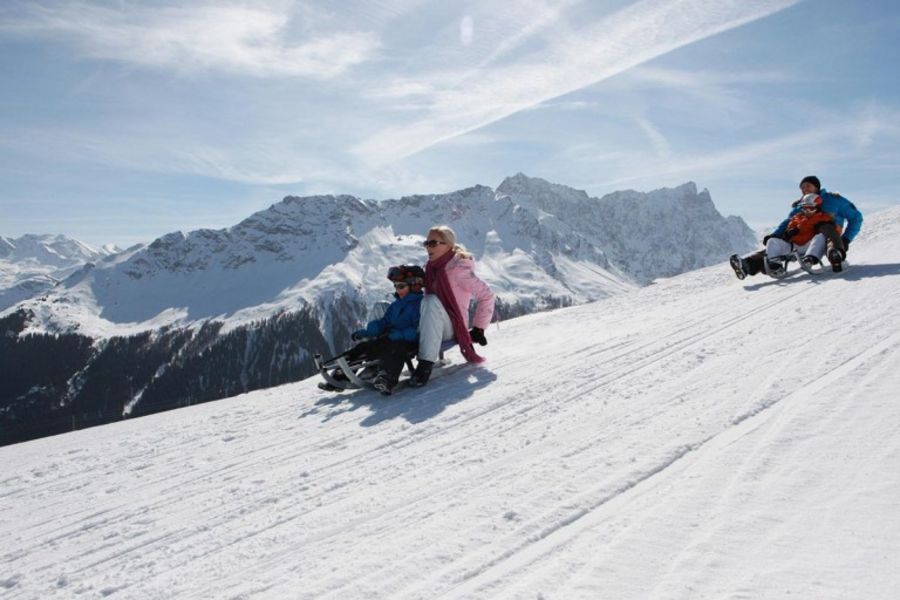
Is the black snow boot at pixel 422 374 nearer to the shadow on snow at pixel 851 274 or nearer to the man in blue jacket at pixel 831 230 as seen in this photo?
the shadow on snow at pixel 851 274

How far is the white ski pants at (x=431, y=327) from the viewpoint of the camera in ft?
23.2

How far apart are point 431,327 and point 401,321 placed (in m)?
0.61

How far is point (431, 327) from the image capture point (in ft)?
23.4

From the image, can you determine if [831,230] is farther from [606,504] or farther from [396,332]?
[606,504]

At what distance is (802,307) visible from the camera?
7.67 metres

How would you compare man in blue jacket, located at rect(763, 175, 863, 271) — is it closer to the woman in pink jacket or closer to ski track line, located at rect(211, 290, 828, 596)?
ski track line, located at rect(211, 290, 828, 596)

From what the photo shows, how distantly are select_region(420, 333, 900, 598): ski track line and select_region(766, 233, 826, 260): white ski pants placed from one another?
6559 mm

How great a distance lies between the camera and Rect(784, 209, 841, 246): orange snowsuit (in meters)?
10.8

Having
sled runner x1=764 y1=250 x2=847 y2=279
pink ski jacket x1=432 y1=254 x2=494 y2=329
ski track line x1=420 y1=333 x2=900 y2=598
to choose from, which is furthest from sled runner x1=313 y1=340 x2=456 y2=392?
sled runner x1=764 y1=250 x2=847 y2=279

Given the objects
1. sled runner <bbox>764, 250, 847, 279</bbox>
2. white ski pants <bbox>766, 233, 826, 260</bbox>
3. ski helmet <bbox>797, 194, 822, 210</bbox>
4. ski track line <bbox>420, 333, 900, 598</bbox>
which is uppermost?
ski helmet <bbox>797, 194, 822, 210</bbox>

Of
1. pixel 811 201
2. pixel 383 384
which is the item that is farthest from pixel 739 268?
pixel 383 384

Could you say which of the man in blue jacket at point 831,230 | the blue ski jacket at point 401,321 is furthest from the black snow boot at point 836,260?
the blue ski jacket at point 401,321

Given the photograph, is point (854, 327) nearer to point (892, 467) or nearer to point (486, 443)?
point (892, 467)

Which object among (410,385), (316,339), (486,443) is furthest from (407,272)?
(316,339)
